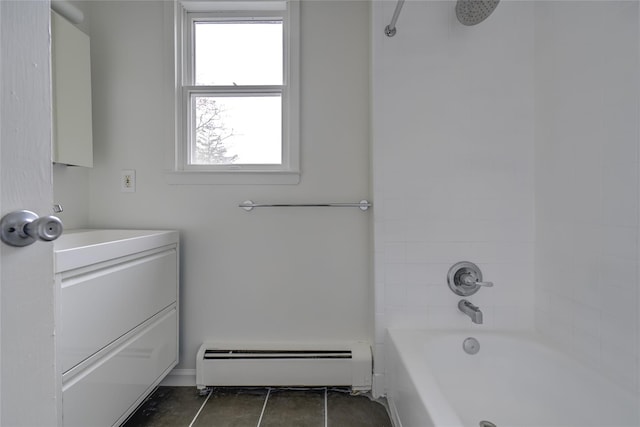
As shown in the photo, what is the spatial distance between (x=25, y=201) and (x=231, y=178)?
1.19m

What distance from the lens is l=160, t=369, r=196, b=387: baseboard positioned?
1653mm

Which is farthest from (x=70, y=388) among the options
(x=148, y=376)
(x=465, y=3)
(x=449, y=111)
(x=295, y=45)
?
(x=465, y=3)

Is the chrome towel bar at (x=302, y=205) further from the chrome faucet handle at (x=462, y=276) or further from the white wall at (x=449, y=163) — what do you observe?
the chrome faucet handle at (x=462, y=276)

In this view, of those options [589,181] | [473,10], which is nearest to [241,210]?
[473,10]

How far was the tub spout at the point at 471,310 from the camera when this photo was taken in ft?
4.26

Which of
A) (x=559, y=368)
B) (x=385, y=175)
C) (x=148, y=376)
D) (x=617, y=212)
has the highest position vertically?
(x=385, y=175)

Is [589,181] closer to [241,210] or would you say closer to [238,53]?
[241,210]

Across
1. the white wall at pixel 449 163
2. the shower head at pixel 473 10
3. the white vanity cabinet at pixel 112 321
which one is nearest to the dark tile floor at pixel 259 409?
the white vanity cabinet at pixel 112 321

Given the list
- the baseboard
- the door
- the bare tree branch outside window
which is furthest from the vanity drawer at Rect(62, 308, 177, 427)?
the bare tree branch outside window

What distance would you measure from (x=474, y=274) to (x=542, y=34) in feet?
3.85

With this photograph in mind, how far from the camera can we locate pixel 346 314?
5.46ft

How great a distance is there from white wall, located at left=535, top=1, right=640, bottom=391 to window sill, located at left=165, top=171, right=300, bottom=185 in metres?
1.22

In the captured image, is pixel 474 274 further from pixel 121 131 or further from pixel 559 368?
pixel 121 131

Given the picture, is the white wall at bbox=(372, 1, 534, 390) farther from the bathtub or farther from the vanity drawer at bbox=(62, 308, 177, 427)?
the vanity drawer at bbox=(62, 308, 177, 427)
